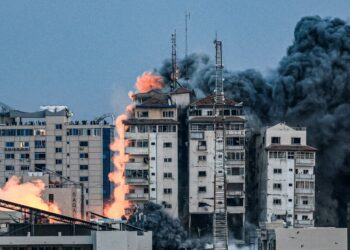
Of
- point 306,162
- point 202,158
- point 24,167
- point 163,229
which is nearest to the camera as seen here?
point 163,229

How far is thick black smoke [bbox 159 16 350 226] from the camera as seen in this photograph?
133 meters

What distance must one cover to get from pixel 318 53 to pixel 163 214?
82.6 feet

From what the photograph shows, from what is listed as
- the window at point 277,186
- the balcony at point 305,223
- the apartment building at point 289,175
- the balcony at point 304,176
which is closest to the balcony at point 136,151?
the apartment building at point 289,175

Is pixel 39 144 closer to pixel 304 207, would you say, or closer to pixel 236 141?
pixel 236 141

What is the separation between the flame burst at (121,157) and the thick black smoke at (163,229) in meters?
7.18

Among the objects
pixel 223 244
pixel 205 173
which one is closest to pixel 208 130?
pixel 205 173

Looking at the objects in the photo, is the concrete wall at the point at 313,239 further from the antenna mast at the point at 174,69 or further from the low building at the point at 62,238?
the antenna mast at the point at 174,69

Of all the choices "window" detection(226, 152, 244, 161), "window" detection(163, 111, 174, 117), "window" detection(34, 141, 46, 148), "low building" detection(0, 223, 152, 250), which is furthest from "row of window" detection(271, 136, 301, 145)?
"low building" detection(0, 223, 152, 250)

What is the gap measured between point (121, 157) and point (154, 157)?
22.3 ft

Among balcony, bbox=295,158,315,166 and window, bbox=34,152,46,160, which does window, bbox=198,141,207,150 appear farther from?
window, bbox=34,152,46,160

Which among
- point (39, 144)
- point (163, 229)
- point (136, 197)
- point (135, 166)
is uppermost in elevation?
point (39, 144)

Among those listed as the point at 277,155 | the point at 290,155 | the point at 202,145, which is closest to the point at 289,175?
the point at 290,155

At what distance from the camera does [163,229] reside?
392ft

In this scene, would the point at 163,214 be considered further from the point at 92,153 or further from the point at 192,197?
the point at 92,153
